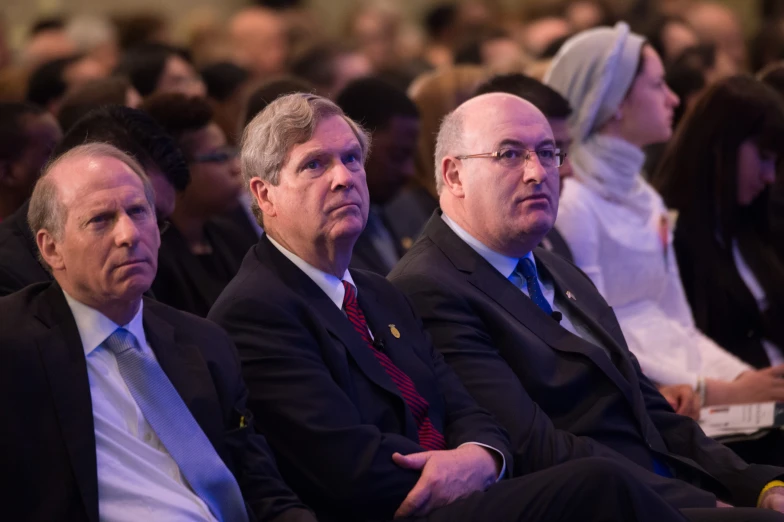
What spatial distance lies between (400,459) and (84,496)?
2.21 ft

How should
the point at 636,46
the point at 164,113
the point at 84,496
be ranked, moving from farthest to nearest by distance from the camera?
the point at 636,46, the point at 164,113, the point at 84,496

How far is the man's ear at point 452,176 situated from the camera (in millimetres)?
3328

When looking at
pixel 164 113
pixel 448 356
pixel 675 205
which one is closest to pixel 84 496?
pixel 448 356

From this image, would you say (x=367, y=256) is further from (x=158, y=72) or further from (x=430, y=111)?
(x=158, y=72)

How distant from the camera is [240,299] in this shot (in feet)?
8.73

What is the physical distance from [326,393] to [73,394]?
535mm

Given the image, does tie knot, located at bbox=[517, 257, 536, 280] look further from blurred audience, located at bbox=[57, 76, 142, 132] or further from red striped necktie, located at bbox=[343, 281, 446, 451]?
blurred audience, located at bbox=[57, 76, 142, 132]

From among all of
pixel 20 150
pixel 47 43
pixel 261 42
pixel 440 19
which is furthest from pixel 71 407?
pixel 440 19

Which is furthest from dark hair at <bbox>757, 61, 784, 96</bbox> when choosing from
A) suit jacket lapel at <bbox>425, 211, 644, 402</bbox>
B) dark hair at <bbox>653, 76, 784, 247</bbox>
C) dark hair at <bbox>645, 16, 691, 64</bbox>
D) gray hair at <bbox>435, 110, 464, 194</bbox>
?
suit jacket lapel at <bbox>425, 211, 644, 402</bbox>

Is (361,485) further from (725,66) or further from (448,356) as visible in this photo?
(725,66)

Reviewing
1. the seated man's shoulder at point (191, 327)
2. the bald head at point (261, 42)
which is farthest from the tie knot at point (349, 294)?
the bald head at point (261, 42)

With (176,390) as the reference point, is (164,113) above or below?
above

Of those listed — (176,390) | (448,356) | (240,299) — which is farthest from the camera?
(448,356)

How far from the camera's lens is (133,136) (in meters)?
3.32
